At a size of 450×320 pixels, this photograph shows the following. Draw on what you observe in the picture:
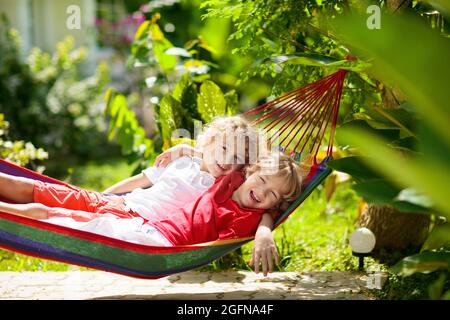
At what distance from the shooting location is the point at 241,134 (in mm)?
3322

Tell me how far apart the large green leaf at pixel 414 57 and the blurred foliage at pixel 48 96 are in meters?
5.57

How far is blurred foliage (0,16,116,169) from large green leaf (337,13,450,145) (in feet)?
18.3

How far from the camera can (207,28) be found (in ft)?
17.5

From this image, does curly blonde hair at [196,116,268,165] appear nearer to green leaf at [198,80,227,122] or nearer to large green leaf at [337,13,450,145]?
green leaf at [198,80,227,122]

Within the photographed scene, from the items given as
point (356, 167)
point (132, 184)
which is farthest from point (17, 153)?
point (356, 167)

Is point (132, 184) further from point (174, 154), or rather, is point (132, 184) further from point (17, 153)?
point (17, 153)

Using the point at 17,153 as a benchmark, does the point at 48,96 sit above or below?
above

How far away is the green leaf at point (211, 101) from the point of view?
3.92m

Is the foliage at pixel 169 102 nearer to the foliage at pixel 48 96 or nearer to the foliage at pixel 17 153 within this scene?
the foliage at pixel 17 153

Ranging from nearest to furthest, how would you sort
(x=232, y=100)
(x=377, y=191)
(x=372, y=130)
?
(x=377, y=191) → (x=372, y=130) → (x=232, y=100)

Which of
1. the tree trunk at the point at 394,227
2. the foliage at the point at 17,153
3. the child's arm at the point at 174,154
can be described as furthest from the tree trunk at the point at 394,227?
the foliage at the point at 17,153

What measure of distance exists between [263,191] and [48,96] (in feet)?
15.8

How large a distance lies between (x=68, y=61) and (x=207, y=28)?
2552mm
